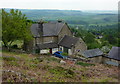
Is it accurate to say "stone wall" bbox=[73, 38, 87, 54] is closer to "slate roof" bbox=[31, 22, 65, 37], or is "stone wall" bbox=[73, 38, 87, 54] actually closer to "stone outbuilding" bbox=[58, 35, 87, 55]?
"stone outbuilding" bbox=[58, 35, 87, 55]

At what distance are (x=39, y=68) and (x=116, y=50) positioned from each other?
2914 centimetres

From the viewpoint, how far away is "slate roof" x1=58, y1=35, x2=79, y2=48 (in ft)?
143

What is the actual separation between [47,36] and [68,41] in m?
Answer: 6.28

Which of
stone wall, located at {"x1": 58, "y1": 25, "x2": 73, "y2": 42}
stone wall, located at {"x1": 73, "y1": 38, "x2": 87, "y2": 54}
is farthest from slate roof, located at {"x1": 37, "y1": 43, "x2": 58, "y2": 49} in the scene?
stone wall, located at {"x1": 73, "y1": 38, "x2": 87, "y2": 54}

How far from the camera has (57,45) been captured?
46062 mm

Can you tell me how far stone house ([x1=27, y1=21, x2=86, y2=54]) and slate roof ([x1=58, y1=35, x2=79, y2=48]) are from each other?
3.29 feet

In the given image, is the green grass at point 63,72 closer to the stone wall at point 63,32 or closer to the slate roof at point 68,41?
the slate roof at point 68,41

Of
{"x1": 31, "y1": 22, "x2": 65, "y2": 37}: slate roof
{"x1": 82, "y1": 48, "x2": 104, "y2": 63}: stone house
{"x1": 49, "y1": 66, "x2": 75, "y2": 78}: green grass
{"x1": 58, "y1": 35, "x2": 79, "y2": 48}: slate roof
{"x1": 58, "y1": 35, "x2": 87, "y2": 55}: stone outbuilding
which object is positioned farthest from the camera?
{"x1": 31, "y1": 22, "x2": 65, "y2": 37}: slate roof

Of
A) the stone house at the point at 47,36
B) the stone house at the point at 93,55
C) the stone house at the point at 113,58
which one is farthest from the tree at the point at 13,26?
the stone house at the point at 113,58

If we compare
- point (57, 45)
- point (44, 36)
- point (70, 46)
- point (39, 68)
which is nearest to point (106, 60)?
point (70, 46)

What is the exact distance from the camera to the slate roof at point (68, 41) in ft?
143

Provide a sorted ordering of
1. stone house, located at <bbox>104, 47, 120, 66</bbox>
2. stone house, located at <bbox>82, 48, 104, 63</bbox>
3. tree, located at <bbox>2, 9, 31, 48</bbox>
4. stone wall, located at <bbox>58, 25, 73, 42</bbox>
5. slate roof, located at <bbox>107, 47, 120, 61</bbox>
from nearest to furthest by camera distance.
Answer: tree, located at <bbox>2, 9, 31, 48</bbox>, stone house, located at <bbox>82, 48, 104, 63</bbox>, stone house, located at <bbox>104, 47, 120, 66</bbox>, slate roof, located at <bbox>107, 47, 120, 61</bbox>, stone wall, located at <bbox>58, 25, 73, 42</bbox>

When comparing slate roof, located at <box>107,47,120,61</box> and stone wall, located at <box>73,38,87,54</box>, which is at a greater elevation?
stone wall, located at <box>73,38,87,54</box>

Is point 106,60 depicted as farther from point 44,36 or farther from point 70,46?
point 44,36
